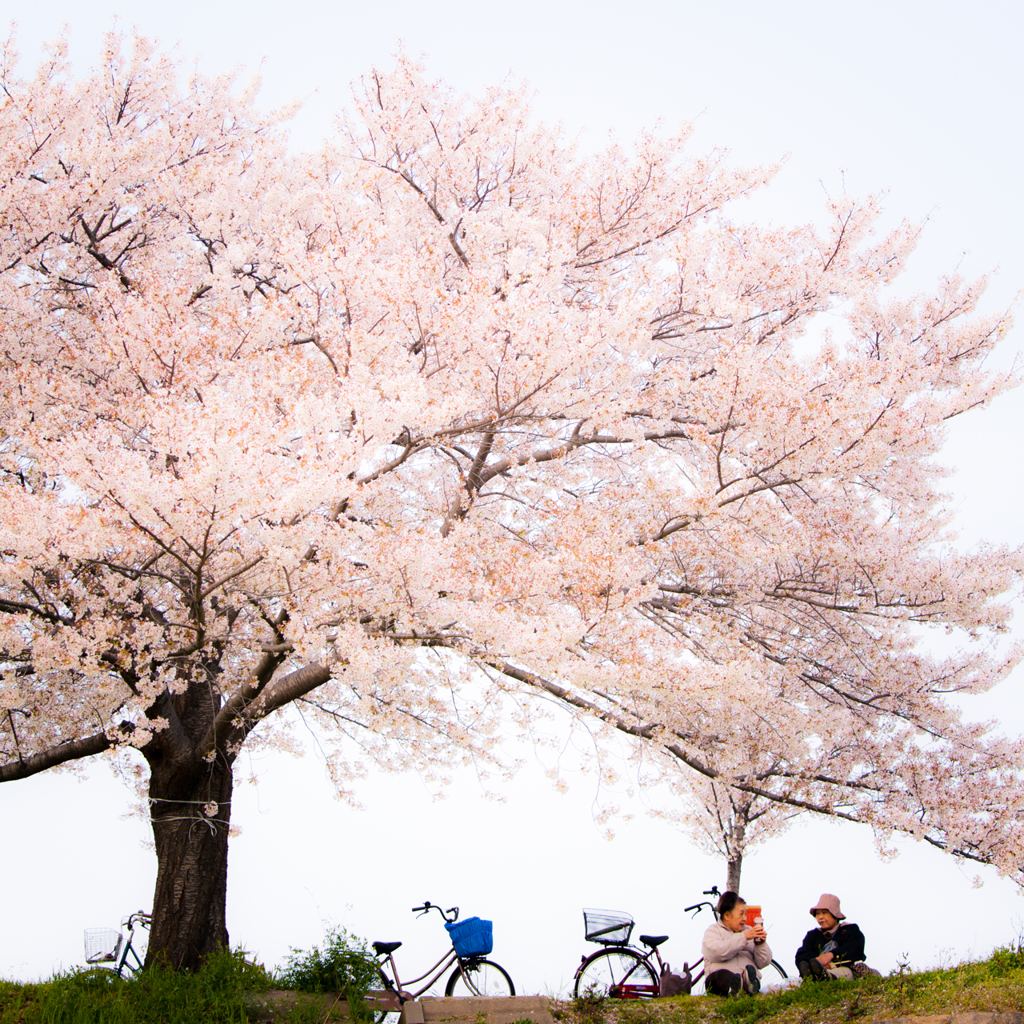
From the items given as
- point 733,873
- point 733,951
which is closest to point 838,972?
point 733,951

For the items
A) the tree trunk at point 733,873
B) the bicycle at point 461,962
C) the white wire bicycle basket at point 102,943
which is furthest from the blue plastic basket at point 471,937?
the tree trunk at point 733,873

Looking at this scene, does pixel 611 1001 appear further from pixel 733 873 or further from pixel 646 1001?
pixel 733 873

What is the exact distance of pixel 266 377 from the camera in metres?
6.50

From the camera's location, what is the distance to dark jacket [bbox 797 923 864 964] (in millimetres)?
6875

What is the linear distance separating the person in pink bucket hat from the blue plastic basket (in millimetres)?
2311

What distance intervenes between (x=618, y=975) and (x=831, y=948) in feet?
5.20

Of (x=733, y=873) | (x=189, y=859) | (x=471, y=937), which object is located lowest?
(x=471, y=937)

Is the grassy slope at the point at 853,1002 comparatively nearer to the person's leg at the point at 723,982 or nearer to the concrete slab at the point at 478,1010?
the person's leg at the point at 723,982

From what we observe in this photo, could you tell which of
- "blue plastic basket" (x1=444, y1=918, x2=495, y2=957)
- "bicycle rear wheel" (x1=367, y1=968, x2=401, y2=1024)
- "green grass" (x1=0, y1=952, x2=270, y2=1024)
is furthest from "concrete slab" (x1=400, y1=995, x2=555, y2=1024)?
"green grass" (x1=0, y1=952, x2=270, y2=1024)

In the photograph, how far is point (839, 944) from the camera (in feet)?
22.7

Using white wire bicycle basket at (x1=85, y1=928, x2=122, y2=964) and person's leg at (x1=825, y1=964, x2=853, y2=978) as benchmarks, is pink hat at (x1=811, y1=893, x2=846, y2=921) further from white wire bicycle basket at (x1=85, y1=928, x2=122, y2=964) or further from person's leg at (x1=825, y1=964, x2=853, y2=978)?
white wire bicycle basket at (x1=85, y1=928, x2=122, y2=964)

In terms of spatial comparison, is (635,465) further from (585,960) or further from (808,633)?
(585,960)

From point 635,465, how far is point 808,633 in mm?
2097

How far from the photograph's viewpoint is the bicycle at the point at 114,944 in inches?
322
